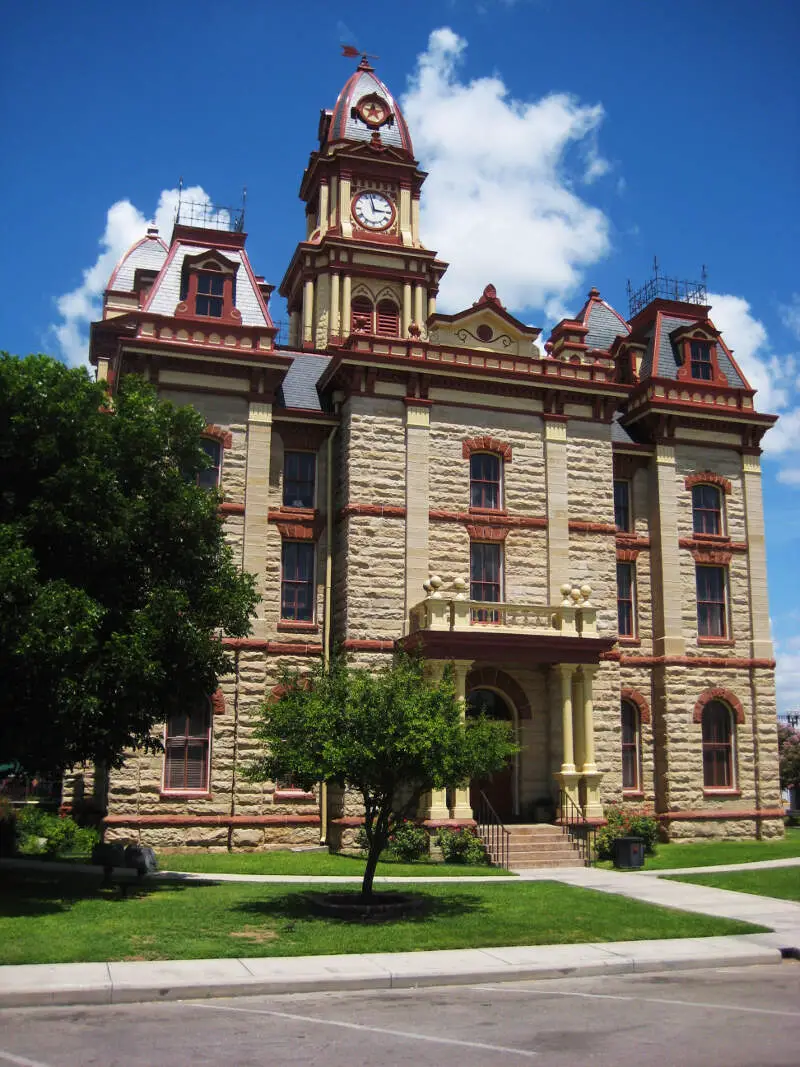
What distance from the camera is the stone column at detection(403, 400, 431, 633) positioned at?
29.3m

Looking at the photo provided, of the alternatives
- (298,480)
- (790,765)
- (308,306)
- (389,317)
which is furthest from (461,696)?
(790,765)

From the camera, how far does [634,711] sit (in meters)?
32.4

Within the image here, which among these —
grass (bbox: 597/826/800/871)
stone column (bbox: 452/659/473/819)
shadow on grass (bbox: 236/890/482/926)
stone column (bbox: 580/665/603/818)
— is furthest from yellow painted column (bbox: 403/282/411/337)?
shadow on grass (bbox: 236/890/482/926)

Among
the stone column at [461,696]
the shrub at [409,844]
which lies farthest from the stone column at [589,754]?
the shrub at [409,844]

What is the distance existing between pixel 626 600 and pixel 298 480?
1107 centimetres

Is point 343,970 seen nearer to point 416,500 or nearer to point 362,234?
point 416,500

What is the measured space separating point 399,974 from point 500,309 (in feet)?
75.1

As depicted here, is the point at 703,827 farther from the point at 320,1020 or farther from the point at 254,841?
the point at 320,1020

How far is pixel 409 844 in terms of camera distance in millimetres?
25672

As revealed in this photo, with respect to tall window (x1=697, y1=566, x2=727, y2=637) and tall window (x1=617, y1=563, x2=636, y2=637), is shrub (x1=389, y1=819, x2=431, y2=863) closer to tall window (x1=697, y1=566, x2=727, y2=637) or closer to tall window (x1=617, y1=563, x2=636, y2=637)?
tall window (x1=617, y1=563, x2=636, y2=637)

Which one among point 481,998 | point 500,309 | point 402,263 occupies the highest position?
point 402,263

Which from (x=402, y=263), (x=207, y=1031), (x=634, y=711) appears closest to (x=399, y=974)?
(x=207, y=1031)

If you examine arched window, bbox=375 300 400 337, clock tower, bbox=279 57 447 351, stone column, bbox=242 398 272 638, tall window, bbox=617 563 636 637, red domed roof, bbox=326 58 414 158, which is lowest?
tall window, bbox=617 563 636 637

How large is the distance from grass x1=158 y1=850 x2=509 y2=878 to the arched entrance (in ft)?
12.9
